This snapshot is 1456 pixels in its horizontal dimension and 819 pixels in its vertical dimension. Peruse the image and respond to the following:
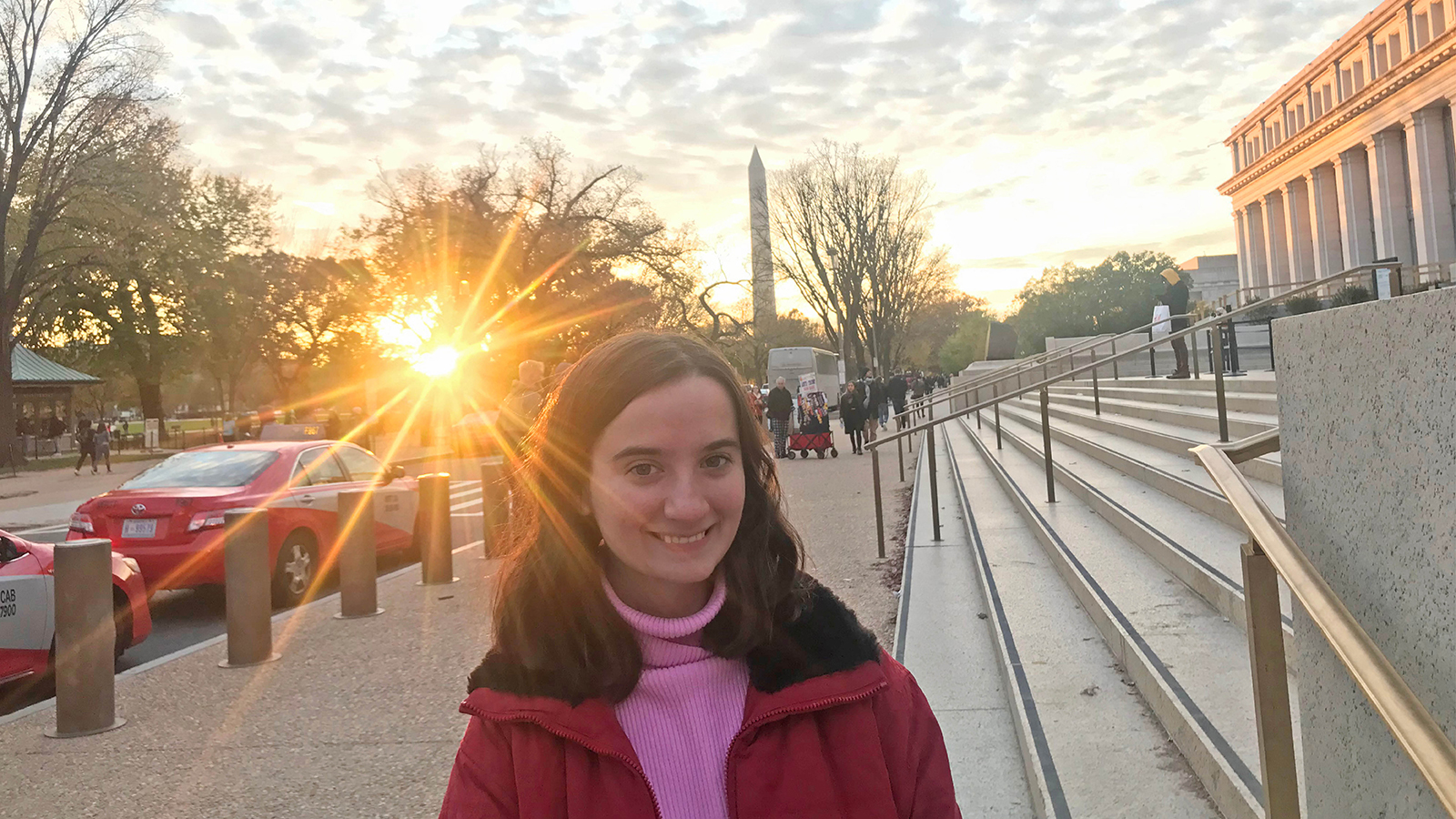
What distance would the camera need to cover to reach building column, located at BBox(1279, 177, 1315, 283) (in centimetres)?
6297

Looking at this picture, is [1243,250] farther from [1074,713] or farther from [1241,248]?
[1074,713]

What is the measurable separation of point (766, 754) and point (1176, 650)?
10.8 ft

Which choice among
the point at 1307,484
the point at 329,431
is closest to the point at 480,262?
the point at 329,431

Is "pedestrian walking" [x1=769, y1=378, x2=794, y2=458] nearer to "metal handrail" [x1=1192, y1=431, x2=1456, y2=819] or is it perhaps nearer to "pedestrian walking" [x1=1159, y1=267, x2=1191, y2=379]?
"pedestrian walking" [x1=1159, y1=267, x2=1191, y2=379]

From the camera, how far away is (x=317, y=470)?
32.4 ft

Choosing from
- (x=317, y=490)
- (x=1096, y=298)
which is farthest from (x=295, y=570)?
(x=1096, y=298)

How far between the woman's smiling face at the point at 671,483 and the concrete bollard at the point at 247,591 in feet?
18.5

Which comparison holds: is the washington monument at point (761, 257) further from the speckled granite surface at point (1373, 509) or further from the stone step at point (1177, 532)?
the speckled granite surface at point (1373, 509)

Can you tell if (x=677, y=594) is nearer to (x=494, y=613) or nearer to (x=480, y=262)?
(x=494, y=613)

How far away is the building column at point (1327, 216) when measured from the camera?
58844 millimetres

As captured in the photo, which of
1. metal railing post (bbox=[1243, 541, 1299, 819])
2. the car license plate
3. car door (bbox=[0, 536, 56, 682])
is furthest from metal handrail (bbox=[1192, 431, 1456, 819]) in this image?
the car license plate

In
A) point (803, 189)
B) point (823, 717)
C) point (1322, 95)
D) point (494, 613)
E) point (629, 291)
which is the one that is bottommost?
point (823, 717)

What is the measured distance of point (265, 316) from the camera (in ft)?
161

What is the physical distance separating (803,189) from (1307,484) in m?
41.4
